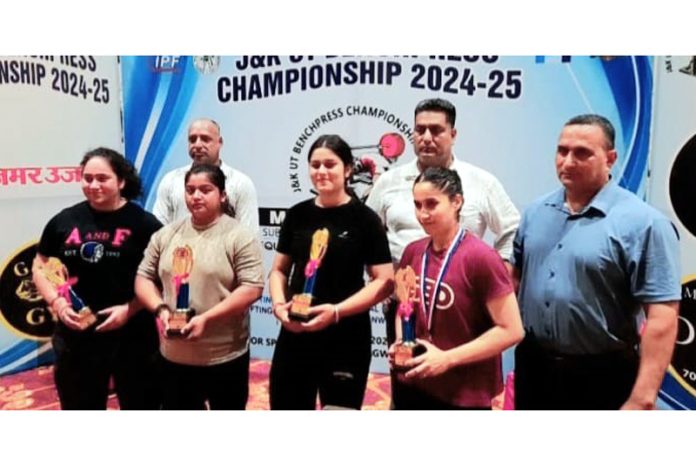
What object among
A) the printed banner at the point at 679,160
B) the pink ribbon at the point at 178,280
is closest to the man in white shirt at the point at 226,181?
the pink ribbon at the point at 178,280

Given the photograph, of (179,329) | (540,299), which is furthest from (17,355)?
(540,299)

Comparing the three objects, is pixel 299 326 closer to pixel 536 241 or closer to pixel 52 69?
pixel 536 241

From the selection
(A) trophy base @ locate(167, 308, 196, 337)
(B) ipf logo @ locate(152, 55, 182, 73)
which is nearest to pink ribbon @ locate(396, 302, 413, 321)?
(A) trophy base @ locate(167, 308, 196, 337)

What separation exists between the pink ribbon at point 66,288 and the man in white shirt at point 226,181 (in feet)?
1.33

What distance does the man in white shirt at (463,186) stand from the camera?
7.16 feet

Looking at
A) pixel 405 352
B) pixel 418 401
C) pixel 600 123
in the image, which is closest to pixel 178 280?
pixel 405 352

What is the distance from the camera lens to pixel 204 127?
7.48 feet

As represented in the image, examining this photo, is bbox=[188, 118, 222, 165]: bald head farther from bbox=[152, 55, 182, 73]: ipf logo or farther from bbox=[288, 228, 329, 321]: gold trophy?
bbox=[288, 228, 329, 321]: gold trophy

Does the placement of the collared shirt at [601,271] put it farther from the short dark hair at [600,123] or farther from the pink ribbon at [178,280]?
the pink ribbon at [178,280]

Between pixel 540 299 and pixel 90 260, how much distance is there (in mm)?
1608

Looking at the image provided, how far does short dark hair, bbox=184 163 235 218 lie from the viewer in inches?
88.7

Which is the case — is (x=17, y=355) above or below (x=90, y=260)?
below

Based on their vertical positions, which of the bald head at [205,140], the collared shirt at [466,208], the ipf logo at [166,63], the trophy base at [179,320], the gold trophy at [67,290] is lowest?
the trophy base at [179,320]

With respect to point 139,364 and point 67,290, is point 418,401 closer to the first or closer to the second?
point 139,364
